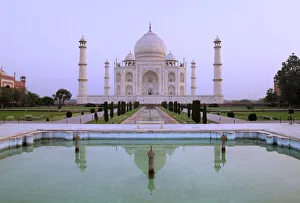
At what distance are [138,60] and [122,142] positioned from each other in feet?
94.3

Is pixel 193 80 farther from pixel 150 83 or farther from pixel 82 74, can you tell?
pixel 82 74

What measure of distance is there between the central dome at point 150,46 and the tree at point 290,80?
48.2ft

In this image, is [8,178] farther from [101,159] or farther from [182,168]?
[182,168]

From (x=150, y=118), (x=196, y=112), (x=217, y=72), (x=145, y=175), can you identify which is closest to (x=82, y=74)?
(x=217, y=72)

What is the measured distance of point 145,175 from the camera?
16.4 ft

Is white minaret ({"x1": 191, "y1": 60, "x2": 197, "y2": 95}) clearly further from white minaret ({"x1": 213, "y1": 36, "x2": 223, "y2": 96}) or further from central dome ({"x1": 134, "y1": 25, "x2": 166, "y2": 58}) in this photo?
central dome ({"x1": 134, "y1": 25, "x2": 166, "y2": 58})

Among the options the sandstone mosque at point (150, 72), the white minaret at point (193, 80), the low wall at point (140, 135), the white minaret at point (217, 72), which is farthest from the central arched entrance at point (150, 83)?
the low wall at point (140, 135)

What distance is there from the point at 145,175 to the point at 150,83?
33.4m

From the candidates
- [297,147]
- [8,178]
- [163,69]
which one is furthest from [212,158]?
[163,69]

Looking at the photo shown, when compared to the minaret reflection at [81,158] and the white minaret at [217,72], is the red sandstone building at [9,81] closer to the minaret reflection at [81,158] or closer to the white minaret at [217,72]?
the white minaret at [217,72]

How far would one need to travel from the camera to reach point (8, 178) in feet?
15.9

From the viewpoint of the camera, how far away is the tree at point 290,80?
2409 cm

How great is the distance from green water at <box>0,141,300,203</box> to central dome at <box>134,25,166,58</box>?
1186 inches

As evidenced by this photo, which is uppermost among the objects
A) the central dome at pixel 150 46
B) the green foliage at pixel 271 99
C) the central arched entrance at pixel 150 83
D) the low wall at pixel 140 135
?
the central dome at pixel 150 46
